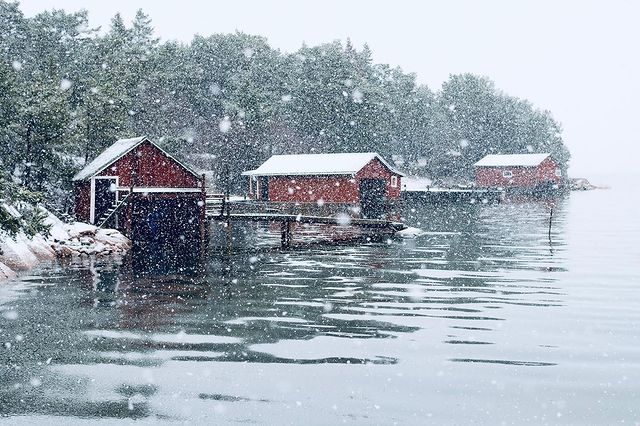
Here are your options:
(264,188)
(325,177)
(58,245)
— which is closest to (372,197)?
(325,177)

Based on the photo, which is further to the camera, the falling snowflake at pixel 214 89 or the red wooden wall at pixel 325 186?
the falling snowflake at pixel 214 89

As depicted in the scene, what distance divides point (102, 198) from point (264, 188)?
30127 millimetres

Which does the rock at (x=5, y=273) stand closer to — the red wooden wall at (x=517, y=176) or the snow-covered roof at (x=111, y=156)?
the snow-covered roof at (x=111, y=156)

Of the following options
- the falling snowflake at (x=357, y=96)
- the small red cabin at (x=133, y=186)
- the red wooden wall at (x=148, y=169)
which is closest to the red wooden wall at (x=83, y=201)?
the small red cabin at (x=133, y=186)

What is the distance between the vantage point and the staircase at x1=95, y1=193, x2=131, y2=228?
3461 cm

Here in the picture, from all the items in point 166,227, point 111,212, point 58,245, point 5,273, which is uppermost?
point 111,212

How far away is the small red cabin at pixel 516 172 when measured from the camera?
101250 mm

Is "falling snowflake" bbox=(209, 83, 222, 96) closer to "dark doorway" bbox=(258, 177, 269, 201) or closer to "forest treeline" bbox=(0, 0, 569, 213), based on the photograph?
"forest treeline" bbox=(0, 0, 569, 213)

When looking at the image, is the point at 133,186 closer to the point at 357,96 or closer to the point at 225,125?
the point at 225,125

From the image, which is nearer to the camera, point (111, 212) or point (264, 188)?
point (111, 212)

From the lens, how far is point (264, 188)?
2650 inches

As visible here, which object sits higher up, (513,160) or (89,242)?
(513,160)

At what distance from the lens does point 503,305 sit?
718 inches

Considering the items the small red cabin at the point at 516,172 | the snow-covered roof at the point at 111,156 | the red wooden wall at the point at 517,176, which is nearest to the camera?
the snow-covered roof at the point at 111,156
